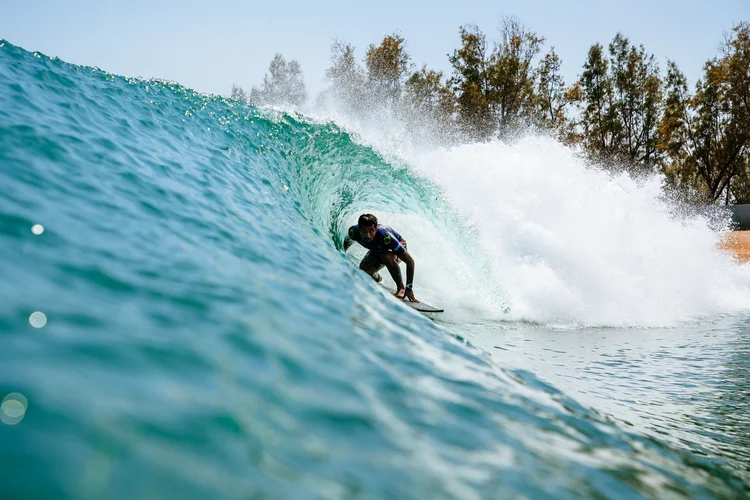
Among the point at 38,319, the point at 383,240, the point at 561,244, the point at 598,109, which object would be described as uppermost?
the point at 598,109

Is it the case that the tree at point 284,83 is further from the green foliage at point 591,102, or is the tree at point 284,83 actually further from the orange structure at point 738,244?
the orange structure at point 738,244

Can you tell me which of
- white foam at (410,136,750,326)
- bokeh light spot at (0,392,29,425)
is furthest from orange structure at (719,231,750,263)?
bokeh light spot at (0,392,29,425)

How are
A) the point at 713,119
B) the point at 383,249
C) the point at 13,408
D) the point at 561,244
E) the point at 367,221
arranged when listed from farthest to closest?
the point at 713,119 < the point at 561,244 < the point at 383,249 < the point at 367,221 < the point at 13,408

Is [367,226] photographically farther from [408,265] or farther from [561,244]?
[561,244]

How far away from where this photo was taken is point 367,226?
7.23 m

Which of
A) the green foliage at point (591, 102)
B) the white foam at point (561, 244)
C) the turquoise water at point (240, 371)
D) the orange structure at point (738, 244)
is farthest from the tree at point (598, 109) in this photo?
the turquoise water at point (240, 371)

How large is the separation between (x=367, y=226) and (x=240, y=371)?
555 cm

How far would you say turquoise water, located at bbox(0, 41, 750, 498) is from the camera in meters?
1.32

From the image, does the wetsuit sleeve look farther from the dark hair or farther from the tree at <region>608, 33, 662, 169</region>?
the tree at <region>608, 33, 662, 169</region>

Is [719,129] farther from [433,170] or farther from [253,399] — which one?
[253,399]

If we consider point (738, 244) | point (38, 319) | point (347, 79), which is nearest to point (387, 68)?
point (347, 79)

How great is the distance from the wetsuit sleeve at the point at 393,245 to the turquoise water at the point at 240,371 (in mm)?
2549

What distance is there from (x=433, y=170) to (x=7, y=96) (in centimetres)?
683

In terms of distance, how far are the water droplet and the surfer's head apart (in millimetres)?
5584
